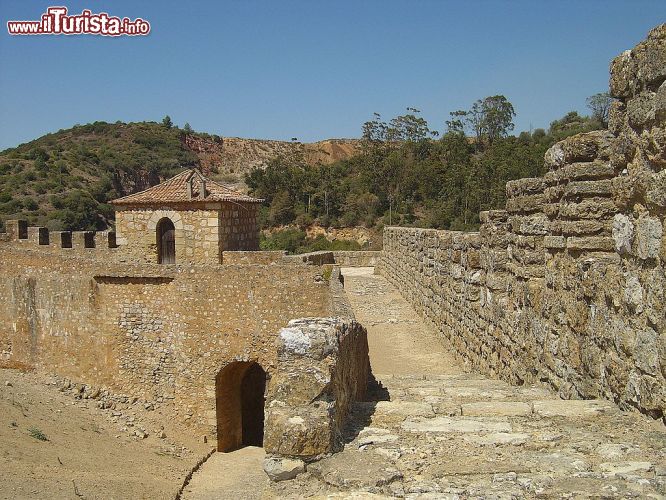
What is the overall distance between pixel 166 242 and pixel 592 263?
14.1 m

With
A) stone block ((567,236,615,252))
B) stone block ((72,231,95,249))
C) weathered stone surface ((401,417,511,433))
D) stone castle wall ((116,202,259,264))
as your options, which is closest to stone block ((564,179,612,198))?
stone block ((567,236,615,252))

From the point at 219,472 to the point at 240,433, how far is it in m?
1.98

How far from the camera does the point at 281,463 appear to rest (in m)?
3.21

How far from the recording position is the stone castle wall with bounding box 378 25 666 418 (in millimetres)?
3539

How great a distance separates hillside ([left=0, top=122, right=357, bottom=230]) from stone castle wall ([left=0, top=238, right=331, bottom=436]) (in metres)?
22.7

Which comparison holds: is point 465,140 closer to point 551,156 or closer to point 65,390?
point 65,390

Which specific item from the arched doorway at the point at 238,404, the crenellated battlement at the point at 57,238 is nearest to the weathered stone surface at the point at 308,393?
the arched doorway at the point at 238,404

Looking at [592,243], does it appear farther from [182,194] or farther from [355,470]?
[182,194]

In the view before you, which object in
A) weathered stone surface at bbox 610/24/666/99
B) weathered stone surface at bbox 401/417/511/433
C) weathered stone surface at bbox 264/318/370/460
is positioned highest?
weathered stone surface at bbox 610/24/666/99

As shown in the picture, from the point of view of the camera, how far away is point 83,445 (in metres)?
11.5

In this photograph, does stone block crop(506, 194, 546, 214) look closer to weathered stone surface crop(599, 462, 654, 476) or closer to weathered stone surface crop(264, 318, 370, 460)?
weathered stone surface crop(264, 318, 370, 460)

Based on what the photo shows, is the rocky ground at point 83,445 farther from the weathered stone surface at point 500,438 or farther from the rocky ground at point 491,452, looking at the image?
→ the weathered stone surface at point 500,438

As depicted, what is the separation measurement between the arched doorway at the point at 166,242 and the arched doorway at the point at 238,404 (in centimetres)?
403

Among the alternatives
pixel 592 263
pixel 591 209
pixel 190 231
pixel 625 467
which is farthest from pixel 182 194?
pixel 625 467
